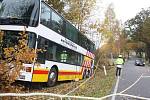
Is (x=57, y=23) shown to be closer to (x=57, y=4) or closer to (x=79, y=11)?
(x=57, y=4)

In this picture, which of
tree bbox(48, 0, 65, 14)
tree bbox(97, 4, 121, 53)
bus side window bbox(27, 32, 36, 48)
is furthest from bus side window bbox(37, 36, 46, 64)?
tree bbox(97, 4, 121, 53)

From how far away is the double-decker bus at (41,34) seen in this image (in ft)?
60.4

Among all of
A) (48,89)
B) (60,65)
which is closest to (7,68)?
(48,89)

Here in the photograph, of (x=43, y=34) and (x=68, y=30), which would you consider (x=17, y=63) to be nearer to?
(x=43, y=34)

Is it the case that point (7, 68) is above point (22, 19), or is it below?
below

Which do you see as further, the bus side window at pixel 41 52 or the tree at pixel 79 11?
the tree at pixel 79 11

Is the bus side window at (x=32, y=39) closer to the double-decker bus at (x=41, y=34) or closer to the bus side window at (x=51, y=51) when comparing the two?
the double-decker bus at (x=41, y=34)

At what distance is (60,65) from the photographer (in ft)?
75.1

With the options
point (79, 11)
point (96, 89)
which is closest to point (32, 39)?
point (96, 89)

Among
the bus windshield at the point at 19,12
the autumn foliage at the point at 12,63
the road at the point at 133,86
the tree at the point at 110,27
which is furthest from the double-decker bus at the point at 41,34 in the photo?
the tree at the point at 110,27

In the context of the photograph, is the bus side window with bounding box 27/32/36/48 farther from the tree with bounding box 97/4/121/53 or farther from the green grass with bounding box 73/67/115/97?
the tree with bounding box 97/4/121/53

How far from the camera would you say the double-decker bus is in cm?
1841

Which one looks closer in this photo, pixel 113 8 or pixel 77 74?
pixel 77 74

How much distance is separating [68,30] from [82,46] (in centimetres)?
636
